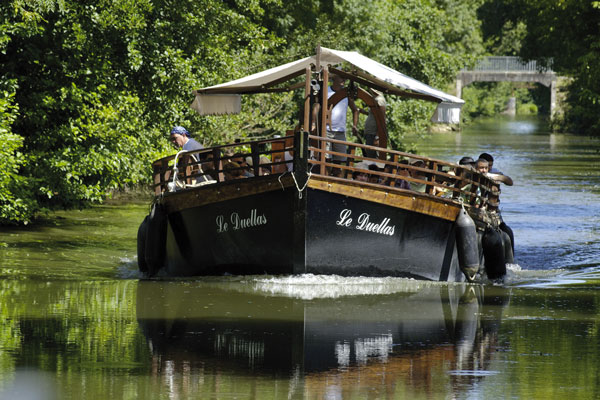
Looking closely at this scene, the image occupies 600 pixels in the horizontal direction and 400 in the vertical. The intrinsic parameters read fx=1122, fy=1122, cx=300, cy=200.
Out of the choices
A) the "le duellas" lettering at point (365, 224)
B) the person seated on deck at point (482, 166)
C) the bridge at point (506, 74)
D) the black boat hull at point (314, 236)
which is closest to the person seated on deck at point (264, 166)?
the black boat hull at point (314, 236)

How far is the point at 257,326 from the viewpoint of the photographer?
11391 mm

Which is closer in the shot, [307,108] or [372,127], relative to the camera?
[307,108]

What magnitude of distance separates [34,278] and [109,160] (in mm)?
5468

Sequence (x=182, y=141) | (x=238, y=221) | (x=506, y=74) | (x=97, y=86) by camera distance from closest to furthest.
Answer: (x=238, y=221)
(x=182, y=141)
(x=97, y=86)
(x=506, y=74)

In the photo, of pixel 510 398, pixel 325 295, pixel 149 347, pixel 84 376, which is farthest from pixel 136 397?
pixel 325 295

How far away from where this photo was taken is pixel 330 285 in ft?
46.0

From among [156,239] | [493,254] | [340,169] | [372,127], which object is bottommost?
[493,254]

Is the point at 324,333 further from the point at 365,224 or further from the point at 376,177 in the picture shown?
the point at 376,177

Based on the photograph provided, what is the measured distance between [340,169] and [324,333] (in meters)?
4.54

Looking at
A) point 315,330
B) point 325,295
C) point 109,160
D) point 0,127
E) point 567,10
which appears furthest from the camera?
point 567,10

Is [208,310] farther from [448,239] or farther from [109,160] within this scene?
[109,160]

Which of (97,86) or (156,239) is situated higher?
(97,86)

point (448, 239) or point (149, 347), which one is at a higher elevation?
point (448, 239)

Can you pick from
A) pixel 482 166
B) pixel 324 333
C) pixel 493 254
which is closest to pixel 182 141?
pixel 482 166
